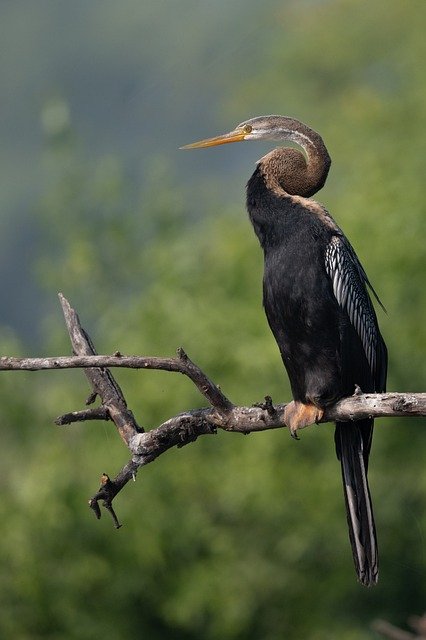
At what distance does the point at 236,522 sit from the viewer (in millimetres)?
15094

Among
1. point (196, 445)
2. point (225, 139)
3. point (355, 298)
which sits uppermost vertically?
point (196, 445)

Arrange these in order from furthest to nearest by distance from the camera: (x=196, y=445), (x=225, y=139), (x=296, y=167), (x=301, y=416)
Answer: (x=196, y=445) < (x=225, y=139) < (x=296, y=167) < (x=301, y=416)

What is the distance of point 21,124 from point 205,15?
13465 millimetres

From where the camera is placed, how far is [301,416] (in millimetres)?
4977

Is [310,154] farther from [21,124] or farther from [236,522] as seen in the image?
[21,124]

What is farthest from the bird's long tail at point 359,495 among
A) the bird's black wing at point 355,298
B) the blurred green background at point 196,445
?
the blurred green background at point 196,445

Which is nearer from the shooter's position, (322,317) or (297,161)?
(322,317)

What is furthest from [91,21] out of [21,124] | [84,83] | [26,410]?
[26,410]

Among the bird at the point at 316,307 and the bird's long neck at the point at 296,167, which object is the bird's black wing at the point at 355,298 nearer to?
the bird at the point at 316,307

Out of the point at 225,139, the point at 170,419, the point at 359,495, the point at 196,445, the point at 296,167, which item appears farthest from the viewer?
the point at 196,445

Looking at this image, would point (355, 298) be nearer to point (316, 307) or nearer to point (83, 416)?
point (316, 307)

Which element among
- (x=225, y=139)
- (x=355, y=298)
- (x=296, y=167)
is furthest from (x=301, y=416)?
(x=225, y=139)

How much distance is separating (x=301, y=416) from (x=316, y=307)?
446 millimetres

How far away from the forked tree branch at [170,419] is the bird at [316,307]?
0.71ft
